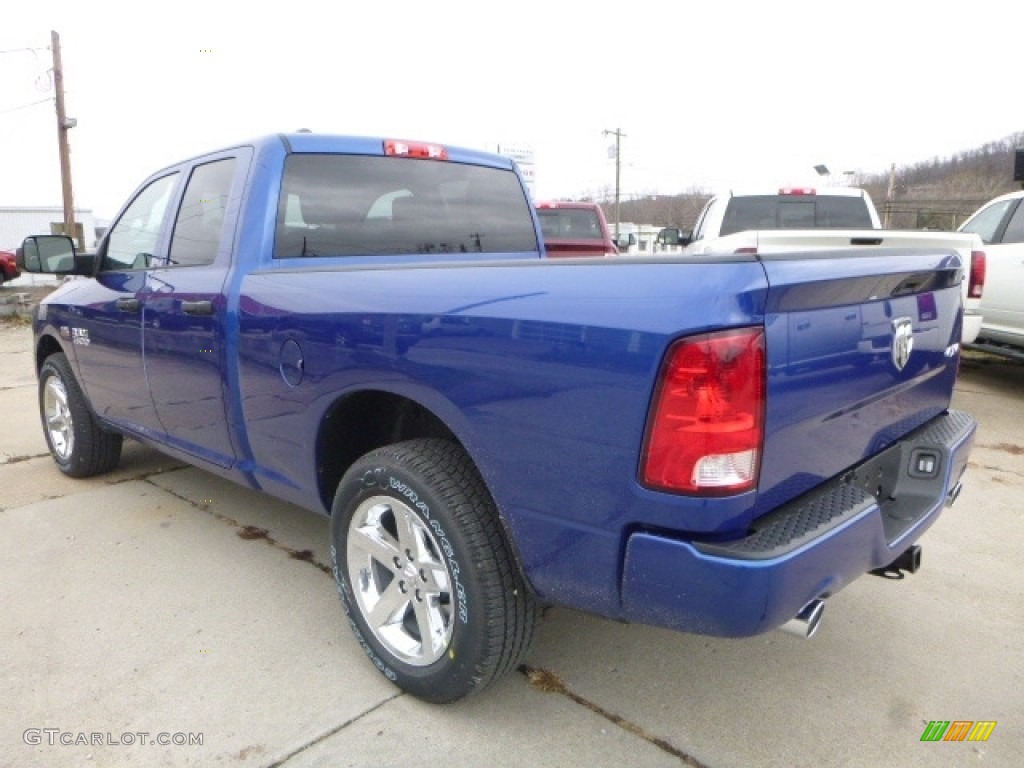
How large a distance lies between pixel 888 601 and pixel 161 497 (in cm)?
372

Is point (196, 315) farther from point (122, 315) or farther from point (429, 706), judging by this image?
point (429, 706)

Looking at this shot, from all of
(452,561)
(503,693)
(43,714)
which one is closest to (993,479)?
(503,693)

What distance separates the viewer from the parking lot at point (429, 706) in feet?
7.11

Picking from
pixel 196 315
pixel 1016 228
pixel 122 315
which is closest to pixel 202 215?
pixel 196 315

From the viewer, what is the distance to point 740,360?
1.61m

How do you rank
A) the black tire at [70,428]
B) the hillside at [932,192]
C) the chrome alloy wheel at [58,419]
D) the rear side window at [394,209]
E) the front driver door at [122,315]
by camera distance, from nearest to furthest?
the rear side window at [394,209] < the front driver door at [122,315] < the black tire at [70,428] < the chrome alloy wheel at [58,419] < the hillside at [932,192]

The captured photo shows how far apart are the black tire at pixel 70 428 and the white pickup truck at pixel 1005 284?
7.13 metres

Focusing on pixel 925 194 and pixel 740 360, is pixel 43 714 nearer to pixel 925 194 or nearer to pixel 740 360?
pixel 740 360

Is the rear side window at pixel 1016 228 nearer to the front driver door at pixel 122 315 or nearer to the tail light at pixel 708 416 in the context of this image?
the tail light at pixel 708 416

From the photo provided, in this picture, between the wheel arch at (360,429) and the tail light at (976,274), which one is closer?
the wheel arch at (360,429)

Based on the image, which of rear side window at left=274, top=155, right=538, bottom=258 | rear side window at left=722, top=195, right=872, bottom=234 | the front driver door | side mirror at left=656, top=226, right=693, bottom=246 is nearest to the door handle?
rear side window at left=274, top=155, right=538, bottom=258

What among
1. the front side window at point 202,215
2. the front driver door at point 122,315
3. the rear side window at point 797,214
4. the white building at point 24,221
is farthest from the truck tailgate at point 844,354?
the white building at point 24,221

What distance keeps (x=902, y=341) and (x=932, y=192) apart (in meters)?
48.5

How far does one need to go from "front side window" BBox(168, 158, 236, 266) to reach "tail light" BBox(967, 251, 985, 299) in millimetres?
4855
